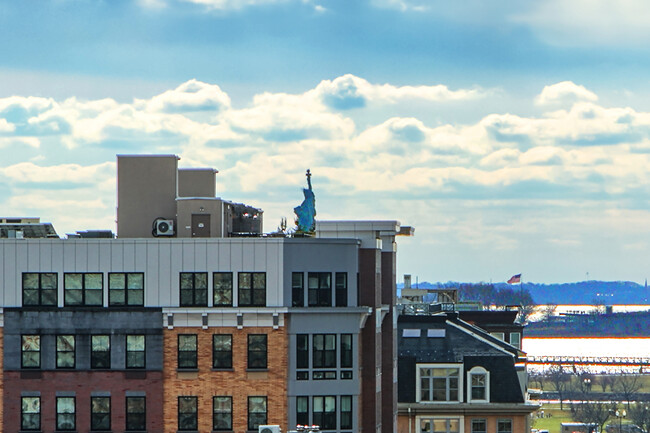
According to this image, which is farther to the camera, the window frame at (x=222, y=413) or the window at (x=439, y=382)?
the window at (x=439, y=382)

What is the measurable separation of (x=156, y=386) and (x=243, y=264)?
24.1ft

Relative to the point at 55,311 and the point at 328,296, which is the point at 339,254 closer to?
the point at 328,296

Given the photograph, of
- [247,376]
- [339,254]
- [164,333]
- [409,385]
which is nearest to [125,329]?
[164,333]

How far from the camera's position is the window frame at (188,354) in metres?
64.6

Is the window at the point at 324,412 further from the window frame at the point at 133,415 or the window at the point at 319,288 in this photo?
the window frame at the point at 133,415

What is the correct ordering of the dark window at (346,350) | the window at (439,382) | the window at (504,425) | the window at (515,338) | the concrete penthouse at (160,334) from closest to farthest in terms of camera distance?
1. the concrete penthouse at (160,334)
2. the dark window at (346,350)
3. the window at (439,382)
4. the window at (504,425)
5. the window at (515,338)

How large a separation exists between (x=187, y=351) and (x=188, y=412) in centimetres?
299

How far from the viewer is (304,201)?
Result: 71.9m

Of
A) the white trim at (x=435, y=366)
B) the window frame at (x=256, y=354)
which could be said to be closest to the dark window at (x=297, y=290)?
the window frame at (x=256, y=354)

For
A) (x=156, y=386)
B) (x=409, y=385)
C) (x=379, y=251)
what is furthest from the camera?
(x=409, y=385)

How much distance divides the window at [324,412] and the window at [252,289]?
568cm

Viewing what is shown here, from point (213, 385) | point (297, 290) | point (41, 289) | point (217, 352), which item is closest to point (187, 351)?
point (217, 352)

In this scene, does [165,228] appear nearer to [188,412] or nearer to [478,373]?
[188,412]

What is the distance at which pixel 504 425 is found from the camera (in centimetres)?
9100
